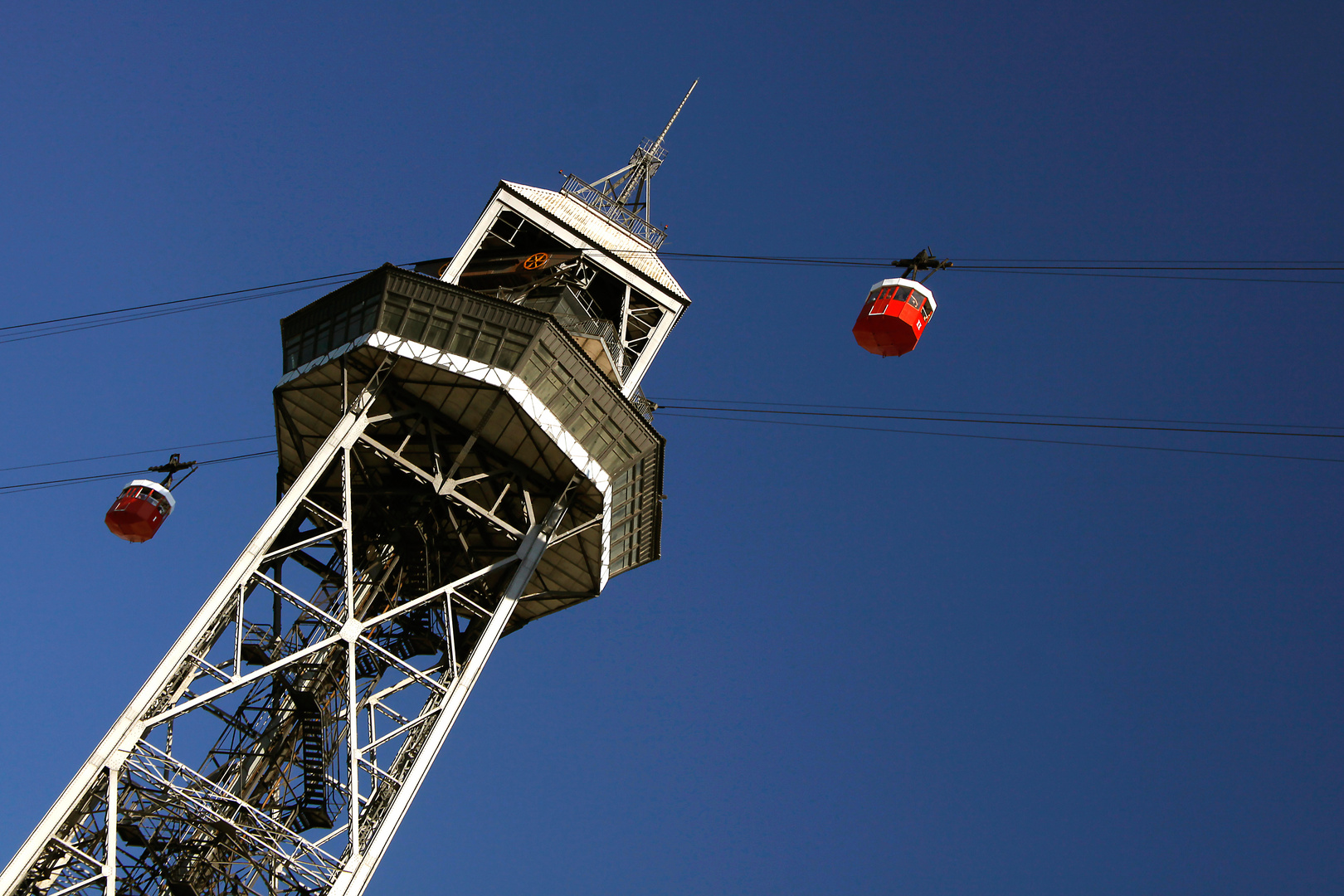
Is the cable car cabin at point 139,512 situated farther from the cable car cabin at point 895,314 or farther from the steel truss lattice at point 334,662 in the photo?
the cable car cabin at point 895,314

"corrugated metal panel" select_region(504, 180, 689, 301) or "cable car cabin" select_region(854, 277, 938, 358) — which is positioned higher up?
"corrugated metal panel" select_region(504, 180, 689, 301)

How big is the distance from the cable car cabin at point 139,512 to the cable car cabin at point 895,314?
20385mm

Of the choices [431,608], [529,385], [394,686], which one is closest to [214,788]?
[394,686]

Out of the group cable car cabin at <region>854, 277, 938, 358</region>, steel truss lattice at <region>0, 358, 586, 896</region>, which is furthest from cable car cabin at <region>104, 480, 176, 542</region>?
cable car cabin at <region>854, 277, 938, 358</region>

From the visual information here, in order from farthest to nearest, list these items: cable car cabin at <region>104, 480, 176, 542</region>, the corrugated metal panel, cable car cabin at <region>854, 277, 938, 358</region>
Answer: the corrugated metal panel → cable car cabin at <region>104, 480, 176, 542</region> → cable car cabin at <region>854, 277, 938, 358</region>

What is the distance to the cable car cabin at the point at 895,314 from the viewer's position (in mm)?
32719

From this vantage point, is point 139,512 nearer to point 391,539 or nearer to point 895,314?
point 391,539

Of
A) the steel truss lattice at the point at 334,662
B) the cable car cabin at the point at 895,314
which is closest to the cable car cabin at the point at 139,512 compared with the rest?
the steel truss lattice at the point at 334,662

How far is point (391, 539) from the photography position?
43.3m

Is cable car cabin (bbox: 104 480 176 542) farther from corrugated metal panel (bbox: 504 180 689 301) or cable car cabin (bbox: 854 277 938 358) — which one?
cable car cabin (bbox: 854 277 938 358)

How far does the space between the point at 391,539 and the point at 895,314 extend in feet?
61.8

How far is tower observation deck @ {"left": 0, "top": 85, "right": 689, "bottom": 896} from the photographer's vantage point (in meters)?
34.9

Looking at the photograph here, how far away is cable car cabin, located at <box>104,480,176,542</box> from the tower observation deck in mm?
3356

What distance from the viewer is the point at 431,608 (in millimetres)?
44125
